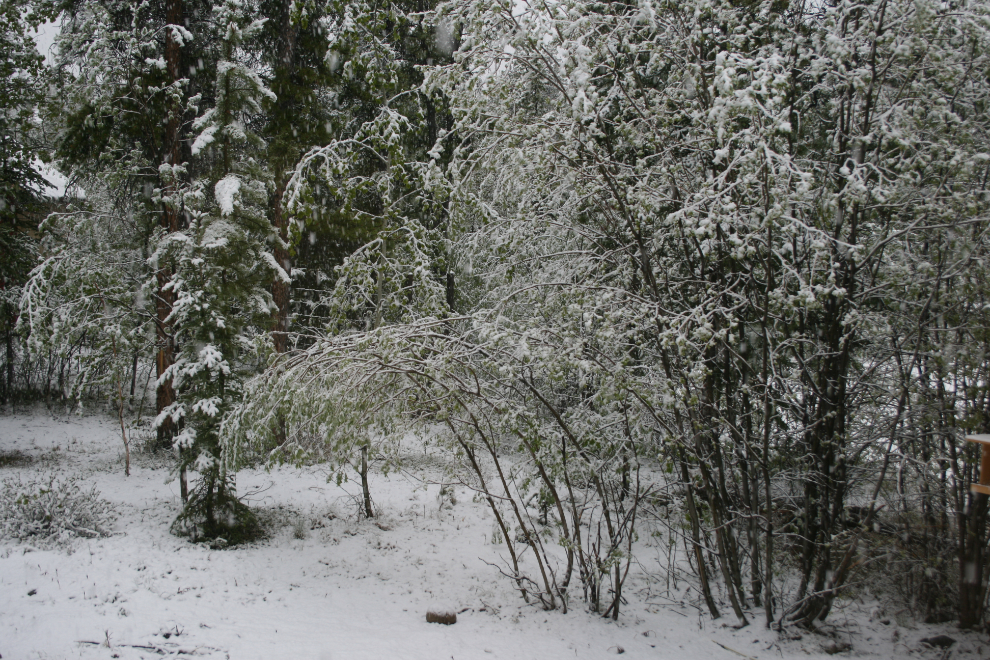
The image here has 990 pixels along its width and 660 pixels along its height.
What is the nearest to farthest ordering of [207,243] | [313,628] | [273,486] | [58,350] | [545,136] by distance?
[545,136]
[313,628]
[207,243]
[273,486]
[58,350]

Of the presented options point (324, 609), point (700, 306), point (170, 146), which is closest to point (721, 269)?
point (700, 306)

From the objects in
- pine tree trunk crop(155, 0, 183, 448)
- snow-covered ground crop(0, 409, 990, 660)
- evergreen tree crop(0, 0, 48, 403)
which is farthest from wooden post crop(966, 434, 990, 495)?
evergreen tree crop(0, 0, 48, 403)

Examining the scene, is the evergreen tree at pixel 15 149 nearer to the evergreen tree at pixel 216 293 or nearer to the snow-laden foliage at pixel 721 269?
the evergreen tree at pixel 216 293

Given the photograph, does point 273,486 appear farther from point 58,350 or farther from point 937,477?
point 937,477

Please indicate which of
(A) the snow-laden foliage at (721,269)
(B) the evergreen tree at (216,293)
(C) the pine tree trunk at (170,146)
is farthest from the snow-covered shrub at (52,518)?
(A) the snow-laden foliage at (721,269)

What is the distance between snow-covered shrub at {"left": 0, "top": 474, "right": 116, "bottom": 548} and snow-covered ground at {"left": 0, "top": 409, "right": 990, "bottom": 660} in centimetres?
25

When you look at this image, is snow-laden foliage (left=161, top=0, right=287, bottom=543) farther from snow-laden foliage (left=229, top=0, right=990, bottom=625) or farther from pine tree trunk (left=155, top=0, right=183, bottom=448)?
pine tree trunk (left=155, top=0, right=183, bottom=448)

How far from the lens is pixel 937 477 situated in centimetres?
515

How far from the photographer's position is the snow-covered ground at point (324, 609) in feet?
16.5

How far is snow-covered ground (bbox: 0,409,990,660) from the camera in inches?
197

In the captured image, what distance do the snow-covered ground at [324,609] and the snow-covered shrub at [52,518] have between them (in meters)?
0.25

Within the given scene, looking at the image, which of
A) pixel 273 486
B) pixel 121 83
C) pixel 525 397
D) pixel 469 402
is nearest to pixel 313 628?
pixel 469 402

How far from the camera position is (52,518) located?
7.04 m

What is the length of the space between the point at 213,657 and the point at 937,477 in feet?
22.8
